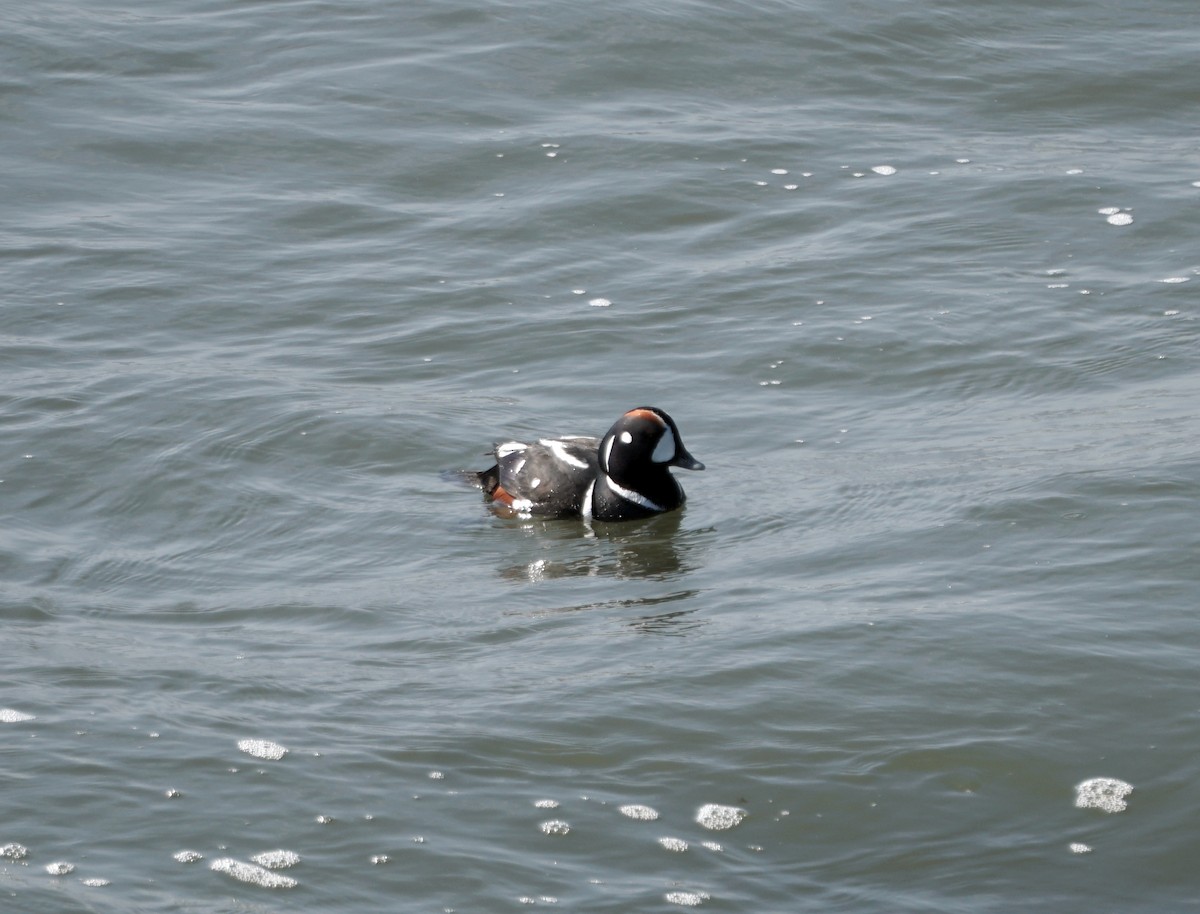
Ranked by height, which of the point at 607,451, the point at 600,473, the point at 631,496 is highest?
the point at 607,451

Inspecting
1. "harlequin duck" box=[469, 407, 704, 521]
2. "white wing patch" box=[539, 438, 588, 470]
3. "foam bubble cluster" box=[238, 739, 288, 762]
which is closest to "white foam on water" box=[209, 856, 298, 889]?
"foam bubble cluster" box=[238, 739, 288, 762]

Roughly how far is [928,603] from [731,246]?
282 inches

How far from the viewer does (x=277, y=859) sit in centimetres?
611

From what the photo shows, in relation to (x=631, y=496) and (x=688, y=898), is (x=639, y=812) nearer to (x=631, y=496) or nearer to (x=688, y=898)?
(x=688, y=898)

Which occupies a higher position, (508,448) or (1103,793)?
(508,448)

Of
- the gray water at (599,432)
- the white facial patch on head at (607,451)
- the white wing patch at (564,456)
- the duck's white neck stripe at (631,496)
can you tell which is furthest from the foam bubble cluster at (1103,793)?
the white wing patch at (564,456)

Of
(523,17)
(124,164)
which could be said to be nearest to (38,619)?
(124,164)

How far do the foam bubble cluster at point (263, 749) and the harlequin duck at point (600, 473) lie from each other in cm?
385

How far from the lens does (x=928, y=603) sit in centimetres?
819

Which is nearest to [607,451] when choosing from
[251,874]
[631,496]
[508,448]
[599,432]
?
[631,496]

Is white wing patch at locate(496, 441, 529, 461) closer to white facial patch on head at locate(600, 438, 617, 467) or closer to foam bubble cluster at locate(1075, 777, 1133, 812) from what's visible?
white facial patch on head at locate(600, 438, 617, 467)

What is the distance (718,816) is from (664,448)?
427 cm

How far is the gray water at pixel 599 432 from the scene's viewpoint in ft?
20.8

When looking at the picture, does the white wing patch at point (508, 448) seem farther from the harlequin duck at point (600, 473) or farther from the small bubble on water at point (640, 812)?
the small bubble on water at point (640, 812)
